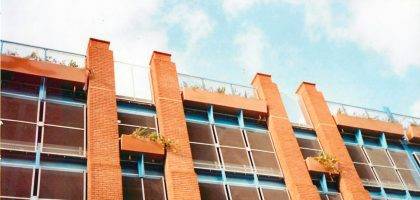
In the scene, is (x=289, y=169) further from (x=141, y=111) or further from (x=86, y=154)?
(x=86, y=154)

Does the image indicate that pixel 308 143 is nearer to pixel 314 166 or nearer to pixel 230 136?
pixel 314 166

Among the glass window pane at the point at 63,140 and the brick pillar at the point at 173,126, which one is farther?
the brick pillar at the point at 173,126

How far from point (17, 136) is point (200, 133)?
686 centimetres

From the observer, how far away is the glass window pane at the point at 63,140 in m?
14.8

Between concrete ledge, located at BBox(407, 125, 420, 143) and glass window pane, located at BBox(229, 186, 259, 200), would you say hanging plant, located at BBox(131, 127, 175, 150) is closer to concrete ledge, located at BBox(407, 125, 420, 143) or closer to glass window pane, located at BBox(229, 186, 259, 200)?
glass window pane, located at BBox(229, 186, 259, 200)

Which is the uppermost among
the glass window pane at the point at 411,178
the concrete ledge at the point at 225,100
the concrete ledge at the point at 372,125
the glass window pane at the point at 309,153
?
the concrete ledge at the point at 225,100

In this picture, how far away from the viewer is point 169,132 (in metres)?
16.6

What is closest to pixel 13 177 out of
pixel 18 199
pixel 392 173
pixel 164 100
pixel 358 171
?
pixel 18 199

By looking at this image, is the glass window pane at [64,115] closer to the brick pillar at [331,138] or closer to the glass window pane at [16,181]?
the glass window pane at [16,181]

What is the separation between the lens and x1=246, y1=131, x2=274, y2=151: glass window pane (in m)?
18.9

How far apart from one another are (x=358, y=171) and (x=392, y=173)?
2013mm

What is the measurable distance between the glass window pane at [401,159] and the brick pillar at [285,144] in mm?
5981

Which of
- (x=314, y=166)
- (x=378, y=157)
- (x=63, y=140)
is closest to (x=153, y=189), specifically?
(x=63, y=140)

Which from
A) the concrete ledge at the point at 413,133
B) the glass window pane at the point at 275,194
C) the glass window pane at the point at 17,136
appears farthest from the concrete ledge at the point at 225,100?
the concrete ledge at the point at 413,133
